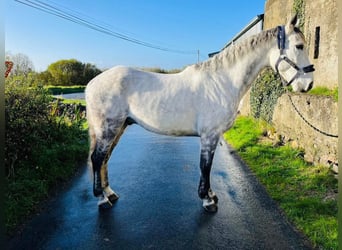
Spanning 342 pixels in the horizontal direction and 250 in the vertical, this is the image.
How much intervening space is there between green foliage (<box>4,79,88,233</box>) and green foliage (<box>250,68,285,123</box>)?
5.11m

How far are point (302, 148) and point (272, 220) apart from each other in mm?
2775

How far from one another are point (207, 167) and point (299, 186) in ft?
5.30

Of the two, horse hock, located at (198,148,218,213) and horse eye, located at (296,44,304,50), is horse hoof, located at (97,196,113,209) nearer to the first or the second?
horse hock, located at (198,148,218,213)

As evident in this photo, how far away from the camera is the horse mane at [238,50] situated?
11.1 feet

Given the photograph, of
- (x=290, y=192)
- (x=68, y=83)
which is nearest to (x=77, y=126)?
(x=290, y=192)

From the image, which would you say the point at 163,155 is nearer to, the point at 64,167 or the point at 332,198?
the point at 64,167

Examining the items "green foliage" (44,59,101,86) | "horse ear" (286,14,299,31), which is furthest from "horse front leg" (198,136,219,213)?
"green foliage" (44,59,101,86)

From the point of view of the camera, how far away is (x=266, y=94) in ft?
27.3

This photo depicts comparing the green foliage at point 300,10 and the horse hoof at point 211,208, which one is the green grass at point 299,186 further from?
the green foliage at point 300,10

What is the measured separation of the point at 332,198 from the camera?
3727 millimetres

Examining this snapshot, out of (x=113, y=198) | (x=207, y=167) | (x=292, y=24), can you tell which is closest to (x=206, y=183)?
(x=207, y=167)

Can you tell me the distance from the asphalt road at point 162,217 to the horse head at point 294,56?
156 cm

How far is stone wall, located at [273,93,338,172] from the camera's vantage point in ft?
14.5

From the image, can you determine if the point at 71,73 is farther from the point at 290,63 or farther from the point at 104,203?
the point at 290,63
